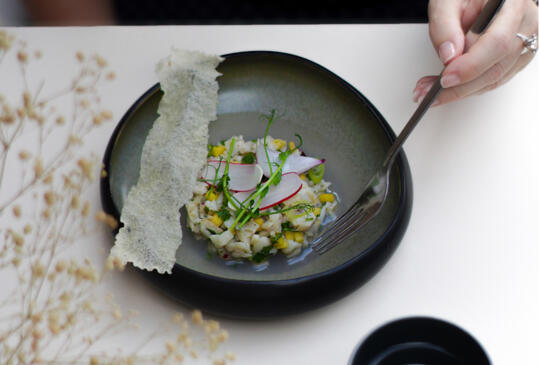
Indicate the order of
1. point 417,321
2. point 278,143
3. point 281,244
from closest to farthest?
1. point 417,321
2. point 281,244
3. point 278,143

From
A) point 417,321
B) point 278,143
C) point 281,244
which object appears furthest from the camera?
point 278,143

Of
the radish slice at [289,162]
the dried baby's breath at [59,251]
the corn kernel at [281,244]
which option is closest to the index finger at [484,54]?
the radish slice at [289,162]

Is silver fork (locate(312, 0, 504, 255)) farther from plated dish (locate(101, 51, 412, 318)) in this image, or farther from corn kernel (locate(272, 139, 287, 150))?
corn kernel (locate(272, 139, 287, 150))

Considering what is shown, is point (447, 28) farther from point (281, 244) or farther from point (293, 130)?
point (281, 244)

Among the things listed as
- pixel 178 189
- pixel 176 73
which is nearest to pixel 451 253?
pixel 178 189

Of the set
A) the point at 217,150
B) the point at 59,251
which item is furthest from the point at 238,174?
the point at 59,251

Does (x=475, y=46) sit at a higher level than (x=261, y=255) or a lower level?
higher

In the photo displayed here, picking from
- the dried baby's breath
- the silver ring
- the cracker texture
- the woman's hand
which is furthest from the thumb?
the dried baby's breath
